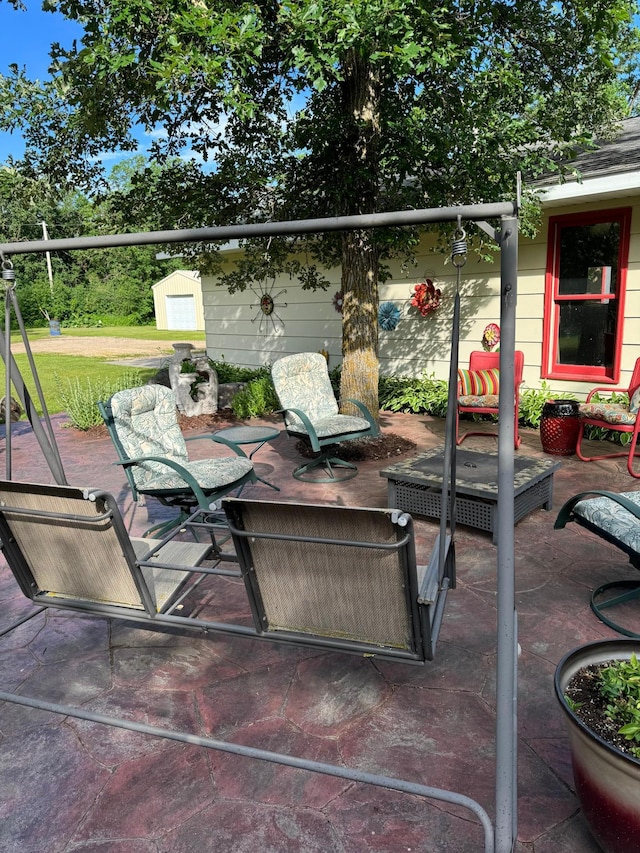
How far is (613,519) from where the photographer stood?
2.76 metres

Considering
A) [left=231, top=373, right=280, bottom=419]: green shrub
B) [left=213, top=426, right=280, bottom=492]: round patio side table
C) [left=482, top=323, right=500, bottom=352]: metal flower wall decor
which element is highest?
[left=482, top=323, right=500, bottom=352]: metal flower wall decor

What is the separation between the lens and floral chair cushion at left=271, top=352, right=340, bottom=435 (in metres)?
5.57

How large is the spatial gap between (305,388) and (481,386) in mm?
2104

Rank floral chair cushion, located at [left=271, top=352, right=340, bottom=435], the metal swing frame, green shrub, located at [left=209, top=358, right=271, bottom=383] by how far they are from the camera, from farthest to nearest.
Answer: green shrub, located at [left=209, top=358, right=271, bottom=383] < floral chair cushion, located at [left=271, top=352, right=340, bottom=435] < the metal swing frame

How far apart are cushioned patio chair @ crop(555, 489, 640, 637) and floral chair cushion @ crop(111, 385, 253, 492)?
2070 millimetres

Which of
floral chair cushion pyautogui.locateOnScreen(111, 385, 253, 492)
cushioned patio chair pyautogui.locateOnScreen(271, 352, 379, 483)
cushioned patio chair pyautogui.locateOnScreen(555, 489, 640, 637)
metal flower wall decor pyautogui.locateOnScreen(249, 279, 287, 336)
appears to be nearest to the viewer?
cushioned patio chair pyautogui.locateOnScreen(555, 489, 640, 637)

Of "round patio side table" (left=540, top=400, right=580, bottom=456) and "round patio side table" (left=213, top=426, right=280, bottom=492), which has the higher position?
"round patio side table" (left=213, top=426, right=280, bottom=492)

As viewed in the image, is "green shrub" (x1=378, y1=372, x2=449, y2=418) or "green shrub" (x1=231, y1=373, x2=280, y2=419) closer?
"green shrub" (x1=378, y1=372, x2=449, y2=418)

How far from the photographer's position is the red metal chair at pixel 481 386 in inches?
239

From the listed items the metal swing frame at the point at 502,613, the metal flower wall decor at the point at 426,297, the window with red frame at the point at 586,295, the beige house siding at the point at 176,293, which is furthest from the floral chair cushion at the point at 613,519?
the beige house siding at the point at 176,293

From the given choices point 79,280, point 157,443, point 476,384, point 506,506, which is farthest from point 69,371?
point 79,280

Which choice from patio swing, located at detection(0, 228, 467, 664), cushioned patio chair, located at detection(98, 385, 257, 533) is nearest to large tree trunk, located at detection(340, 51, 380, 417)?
cushioned patio chair, located at detection(98, 385, 257, 533)

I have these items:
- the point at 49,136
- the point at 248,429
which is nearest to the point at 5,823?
the point at 248,429

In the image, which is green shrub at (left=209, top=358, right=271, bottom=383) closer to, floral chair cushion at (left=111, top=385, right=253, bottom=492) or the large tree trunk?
the large tree trunk
